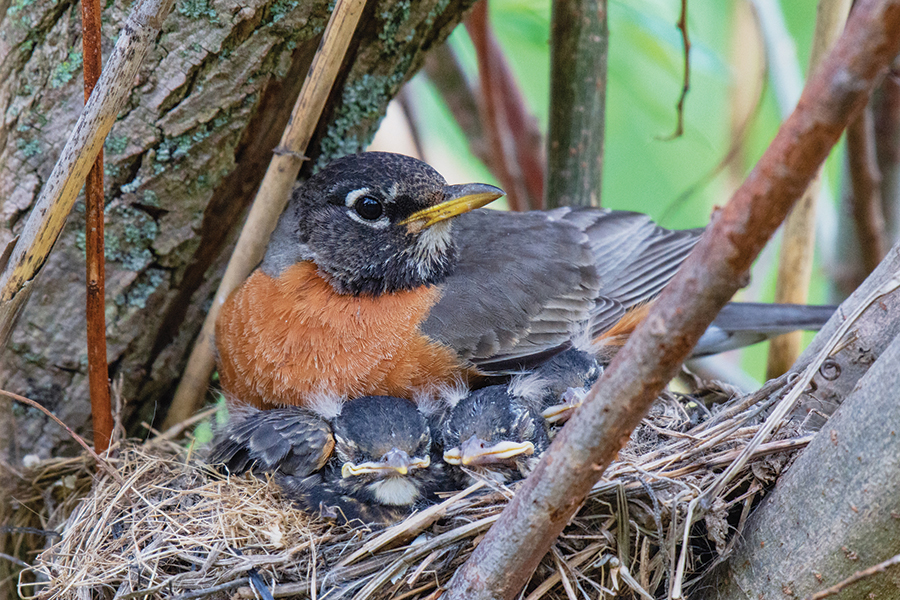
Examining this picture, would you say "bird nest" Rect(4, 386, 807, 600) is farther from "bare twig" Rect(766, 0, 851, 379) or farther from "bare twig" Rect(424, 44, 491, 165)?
"bare twig" Rect(424, 44, 491, 165)

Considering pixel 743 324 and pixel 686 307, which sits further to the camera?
pixel 743 324

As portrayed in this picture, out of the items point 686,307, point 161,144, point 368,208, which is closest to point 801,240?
point 368,208

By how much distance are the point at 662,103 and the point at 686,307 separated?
300cm

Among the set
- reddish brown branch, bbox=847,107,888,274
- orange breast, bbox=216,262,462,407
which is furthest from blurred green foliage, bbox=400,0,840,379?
orange breast, bbox=216,262,462,407

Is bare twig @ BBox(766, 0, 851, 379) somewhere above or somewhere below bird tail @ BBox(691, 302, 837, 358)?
above

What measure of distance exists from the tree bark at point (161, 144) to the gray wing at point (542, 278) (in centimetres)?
71

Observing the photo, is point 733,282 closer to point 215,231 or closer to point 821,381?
point 821,381

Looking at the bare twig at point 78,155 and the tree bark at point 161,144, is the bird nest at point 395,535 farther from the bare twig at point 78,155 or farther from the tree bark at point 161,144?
the bare twig at point 78,155

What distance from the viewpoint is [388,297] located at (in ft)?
9.16

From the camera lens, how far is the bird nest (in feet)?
6.09

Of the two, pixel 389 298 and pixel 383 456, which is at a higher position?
pixel 389 298

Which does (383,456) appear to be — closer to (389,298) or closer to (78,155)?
(389,298)

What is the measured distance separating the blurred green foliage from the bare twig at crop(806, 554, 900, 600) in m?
2.24

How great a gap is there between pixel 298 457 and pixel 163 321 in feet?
2.82
